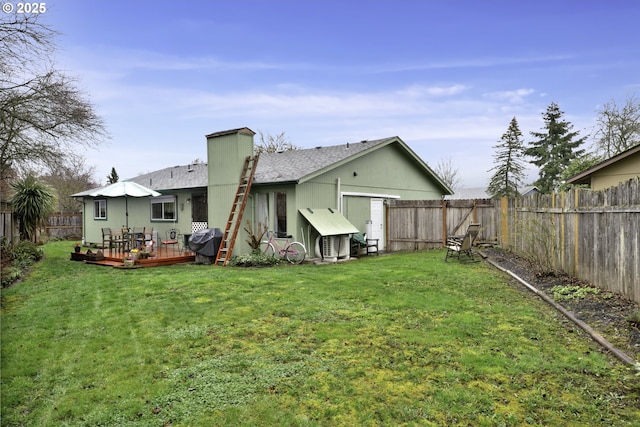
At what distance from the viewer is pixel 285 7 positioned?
1263cm

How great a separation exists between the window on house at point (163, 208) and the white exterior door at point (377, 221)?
8.05 m

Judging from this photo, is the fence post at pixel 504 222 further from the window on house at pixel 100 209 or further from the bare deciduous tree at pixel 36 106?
the window on house at pixel 100 209

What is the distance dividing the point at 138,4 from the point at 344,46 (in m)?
7.22

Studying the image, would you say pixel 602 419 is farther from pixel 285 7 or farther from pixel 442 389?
pixel 285 7

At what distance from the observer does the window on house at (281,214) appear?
41.9 feet

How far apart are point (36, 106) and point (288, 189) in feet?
28.5

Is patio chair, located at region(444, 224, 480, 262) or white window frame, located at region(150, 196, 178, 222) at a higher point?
white window frame, located at region(150, 196, 178, 222)

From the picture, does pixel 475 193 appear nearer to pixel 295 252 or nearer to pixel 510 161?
pixel 510 161

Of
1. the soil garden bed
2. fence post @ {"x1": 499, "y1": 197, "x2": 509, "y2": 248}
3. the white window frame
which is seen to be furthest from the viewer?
the white window frame

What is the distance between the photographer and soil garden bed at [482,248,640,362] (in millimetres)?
4641

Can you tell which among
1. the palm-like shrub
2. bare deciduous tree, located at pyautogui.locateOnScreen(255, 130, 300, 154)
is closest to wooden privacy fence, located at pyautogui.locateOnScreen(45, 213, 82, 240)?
the palm-like shrub

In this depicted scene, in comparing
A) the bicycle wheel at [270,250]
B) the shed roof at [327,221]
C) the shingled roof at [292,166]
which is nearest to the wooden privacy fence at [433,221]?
the shingled roof at [292,166]

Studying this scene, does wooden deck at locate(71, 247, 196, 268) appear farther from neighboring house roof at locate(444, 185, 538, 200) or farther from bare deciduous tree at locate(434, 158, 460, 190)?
bare deciduous tree at locate(434, 158, 460, 190)

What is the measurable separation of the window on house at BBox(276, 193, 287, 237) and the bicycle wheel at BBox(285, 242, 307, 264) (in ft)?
1.84
